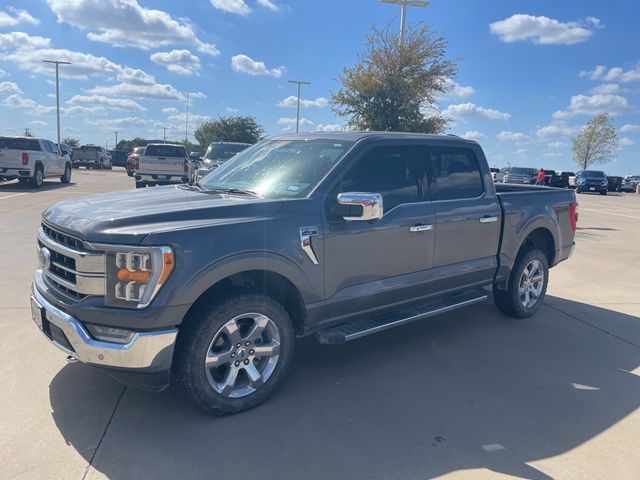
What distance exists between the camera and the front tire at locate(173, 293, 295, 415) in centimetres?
334

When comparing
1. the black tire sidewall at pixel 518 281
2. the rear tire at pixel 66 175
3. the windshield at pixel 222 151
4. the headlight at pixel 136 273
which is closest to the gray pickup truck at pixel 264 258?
the headlight at pixel 136 273

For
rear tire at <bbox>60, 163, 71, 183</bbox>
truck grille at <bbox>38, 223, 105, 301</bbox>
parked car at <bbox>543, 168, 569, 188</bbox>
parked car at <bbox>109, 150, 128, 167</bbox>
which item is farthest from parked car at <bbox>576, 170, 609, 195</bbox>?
parked car at <bbox>109, 150, 128, 167</bbox>

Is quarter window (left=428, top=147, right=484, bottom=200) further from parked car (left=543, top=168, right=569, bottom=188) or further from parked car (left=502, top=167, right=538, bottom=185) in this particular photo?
parked car (left=543, top=168, right=569, bottom=188)

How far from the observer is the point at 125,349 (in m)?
3.11

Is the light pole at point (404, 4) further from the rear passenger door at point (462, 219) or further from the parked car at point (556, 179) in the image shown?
the parked car at point (556, 179)

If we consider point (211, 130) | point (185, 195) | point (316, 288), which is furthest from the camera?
point (211, 130)

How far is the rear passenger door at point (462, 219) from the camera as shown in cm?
484

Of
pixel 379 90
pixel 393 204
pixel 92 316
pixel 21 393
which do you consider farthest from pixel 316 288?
pixel 379 90

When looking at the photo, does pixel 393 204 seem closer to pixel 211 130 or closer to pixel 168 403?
pixel 168 403

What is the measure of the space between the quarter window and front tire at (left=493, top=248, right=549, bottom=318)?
1.08 metres

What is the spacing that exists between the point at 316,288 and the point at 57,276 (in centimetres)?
175

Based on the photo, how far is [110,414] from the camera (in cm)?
351

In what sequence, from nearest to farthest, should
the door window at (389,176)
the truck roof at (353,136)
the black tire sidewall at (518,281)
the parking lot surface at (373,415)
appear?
the parking lot surface at (373,415) → the door window at (389,176) → the truck roof at (353,136) → the black tire sidewall at (518,281)

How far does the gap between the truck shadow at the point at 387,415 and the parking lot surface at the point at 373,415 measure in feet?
0.04
